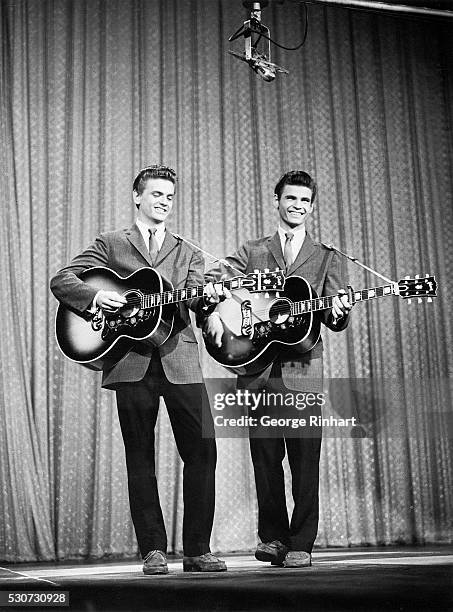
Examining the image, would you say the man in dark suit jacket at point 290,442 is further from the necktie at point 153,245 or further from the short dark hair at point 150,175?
the short dark hair at point 150,175

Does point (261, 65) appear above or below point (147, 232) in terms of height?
above

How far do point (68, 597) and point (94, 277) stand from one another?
1394 millimetres

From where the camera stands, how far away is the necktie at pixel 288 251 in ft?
13.0

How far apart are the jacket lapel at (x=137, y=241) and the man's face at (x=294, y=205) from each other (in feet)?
2.29

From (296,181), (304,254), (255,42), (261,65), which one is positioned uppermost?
(255,42)

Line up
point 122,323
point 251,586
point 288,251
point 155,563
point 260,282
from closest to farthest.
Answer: point 251,586, point 155,563, point 122,323, point 260,282, point 288,251

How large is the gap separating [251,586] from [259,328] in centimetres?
112

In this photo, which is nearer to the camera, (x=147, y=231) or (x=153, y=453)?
(x=153, y=453)

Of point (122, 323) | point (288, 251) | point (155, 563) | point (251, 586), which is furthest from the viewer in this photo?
point (288, 251)

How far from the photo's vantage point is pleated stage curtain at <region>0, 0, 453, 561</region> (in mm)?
3957

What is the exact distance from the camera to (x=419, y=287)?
404 centimetres

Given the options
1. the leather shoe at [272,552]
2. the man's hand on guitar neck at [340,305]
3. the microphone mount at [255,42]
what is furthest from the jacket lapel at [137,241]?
the leather shoe at [272,552]

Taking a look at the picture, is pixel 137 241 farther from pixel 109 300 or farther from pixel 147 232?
pixel 109 300

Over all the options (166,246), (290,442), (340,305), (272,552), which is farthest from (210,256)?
(272,552)
